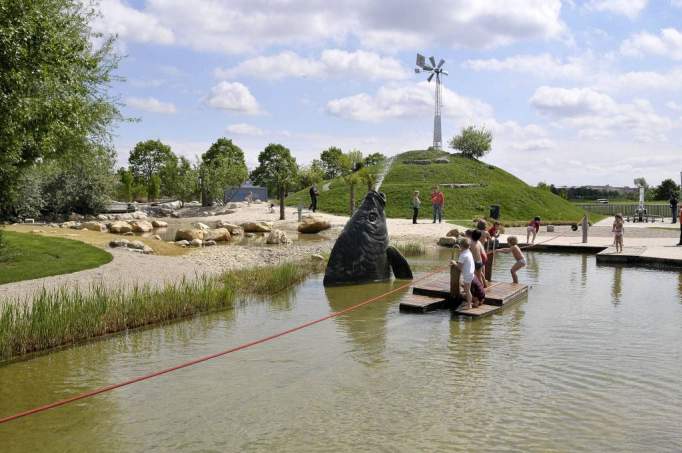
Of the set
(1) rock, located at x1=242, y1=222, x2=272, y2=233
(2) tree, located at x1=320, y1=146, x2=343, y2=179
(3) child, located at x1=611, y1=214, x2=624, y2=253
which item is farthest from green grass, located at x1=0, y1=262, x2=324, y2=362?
(2) tree, located at x1=320, y1=146, x2=343, y2=179

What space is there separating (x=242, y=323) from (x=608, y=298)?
28.6 feet

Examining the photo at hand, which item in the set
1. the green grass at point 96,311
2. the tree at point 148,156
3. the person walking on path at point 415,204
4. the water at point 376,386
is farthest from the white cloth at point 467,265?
the tree at point 148,156

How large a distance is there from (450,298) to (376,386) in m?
5.50

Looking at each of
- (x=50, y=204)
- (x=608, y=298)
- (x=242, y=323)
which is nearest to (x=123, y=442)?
(x=242, y=323)

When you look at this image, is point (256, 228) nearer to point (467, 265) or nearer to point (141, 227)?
point (141, 227)

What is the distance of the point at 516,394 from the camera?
770cm

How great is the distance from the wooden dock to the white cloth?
655 millimetres

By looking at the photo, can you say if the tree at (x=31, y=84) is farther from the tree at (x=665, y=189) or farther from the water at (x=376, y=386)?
the tree at (x=665, y=189)

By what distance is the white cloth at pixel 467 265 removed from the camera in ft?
39.5

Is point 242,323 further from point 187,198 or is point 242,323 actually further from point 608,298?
point 187,198

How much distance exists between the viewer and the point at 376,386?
Result: 805 centimetres

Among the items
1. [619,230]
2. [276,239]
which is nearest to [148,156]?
[276,239]

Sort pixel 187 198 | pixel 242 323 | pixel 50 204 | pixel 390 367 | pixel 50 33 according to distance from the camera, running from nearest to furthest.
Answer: pixel 390 367
pixel 242 323
pixel 50 33
pixel 50 204
pixel 187 198

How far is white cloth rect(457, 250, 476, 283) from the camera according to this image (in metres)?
12.0
